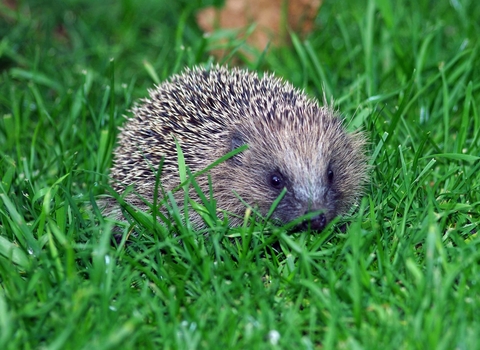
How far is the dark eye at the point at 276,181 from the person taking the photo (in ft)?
16.4

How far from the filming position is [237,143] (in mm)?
5195

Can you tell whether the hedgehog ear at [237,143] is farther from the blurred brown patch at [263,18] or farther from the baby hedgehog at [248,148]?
the blurred brown patch at [263,18]

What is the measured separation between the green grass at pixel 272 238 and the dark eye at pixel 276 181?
368 mm

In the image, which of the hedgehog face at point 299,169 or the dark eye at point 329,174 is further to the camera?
the dark eye at point 329,174


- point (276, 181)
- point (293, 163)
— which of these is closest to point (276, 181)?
point (276, 181)

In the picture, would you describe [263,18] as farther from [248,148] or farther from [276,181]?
[276,181]

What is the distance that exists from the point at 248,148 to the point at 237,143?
0.33 ft

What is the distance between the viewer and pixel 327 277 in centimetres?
427

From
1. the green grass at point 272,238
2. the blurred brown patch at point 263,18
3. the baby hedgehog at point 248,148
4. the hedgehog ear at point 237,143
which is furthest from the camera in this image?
the blurred brown patch at point 263,18

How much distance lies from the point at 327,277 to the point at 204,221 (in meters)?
1.15

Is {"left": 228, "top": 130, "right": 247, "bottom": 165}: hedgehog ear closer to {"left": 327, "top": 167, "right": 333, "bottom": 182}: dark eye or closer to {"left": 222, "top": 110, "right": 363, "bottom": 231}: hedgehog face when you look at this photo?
{"left": 222, "top": 110, "right": 363, "bottom": 231}: hedgehog face

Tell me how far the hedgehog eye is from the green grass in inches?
14.5

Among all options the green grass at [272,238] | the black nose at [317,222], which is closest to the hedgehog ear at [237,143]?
the green grass at [272,238]

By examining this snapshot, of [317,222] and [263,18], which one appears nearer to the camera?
[317,222]
